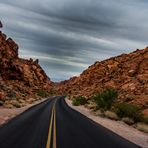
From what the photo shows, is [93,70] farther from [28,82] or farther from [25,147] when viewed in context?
[25,147]

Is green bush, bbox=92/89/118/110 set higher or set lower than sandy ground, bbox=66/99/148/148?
higher

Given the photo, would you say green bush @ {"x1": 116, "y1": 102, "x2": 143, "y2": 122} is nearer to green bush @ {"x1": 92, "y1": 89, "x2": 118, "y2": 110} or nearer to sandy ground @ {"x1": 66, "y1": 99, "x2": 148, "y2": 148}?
sandy ground @ {"x1": 66, "y1": 99, "x2": 148, "y2": 148}

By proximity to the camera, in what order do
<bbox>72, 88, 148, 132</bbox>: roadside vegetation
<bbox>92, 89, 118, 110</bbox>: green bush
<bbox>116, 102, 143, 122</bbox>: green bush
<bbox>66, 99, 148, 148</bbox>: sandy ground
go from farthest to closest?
<bbox>92, 89, 118, 110</bbox>: green bush, <bbox>116, 102, 143, 122</bbox>: green bush, <bbox>72, 88, 148, 132</bbox>: roadside vegetation, <bbox>66, 99, 148, 148</bbox>: sandy ground

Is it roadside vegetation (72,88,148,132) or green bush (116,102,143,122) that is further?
green bush (116,102,143,122)

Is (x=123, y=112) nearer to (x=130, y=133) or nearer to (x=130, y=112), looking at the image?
(x=130, y=112)

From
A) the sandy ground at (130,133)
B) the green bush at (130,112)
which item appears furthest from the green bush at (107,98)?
the sandy ground at (130,133)

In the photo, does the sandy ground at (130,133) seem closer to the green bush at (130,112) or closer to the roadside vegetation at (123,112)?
the roadside vegetation at (123,112)

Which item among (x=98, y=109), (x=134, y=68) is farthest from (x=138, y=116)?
(x=134, y=68)

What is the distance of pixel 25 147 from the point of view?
12.3m

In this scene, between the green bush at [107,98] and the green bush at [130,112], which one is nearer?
the green bush at [130,112]

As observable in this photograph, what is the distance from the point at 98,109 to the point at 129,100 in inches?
303

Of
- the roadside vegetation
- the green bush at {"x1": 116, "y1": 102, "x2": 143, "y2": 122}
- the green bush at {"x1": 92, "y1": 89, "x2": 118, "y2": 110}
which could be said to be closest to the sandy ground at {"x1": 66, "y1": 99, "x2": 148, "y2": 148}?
the roadside vegetation

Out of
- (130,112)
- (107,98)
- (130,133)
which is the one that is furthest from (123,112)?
(130,133)

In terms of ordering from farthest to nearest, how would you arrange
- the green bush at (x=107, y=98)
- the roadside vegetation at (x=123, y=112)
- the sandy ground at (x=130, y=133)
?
1. the green bush at (x=107, y=98)
2. the roadside vegetation at (x=123, y=112)
3. the sandy ground at (x=130, y=133)
